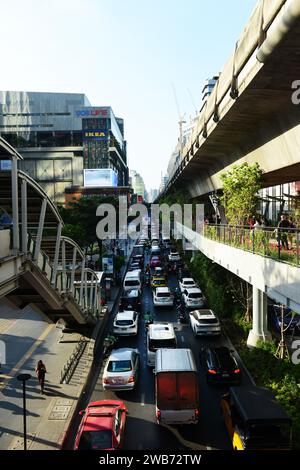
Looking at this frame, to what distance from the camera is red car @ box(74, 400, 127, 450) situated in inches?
400

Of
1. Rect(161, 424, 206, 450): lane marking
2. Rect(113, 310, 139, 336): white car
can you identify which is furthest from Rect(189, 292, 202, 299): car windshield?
Rect(161, 424, 206, 450): lane marking

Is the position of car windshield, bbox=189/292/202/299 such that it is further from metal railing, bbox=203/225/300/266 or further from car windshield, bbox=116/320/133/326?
metal railing, bbox=203/225/300/266

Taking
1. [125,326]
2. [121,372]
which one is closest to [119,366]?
[121,372]

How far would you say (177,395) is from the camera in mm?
12195

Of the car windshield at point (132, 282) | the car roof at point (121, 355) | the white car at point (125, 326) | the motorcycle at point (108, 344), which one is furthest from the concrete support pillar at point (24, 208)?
the car windshield at point (132, 282)

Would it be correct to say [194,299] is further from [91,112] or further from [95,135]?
[91,112]

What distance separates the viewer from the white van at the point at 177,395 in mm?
12016

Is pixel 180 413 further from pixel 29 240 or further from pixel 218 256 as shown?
pixel 218 256

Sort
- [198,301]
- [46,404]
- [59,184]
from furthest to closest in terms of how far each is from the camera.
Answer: [59,184] < [198,301] < [46,404]

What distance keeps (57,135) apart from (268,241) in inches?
3861

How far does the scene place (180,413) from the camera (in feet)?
39.4

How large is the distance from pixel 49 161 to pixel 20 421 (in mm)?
93839
